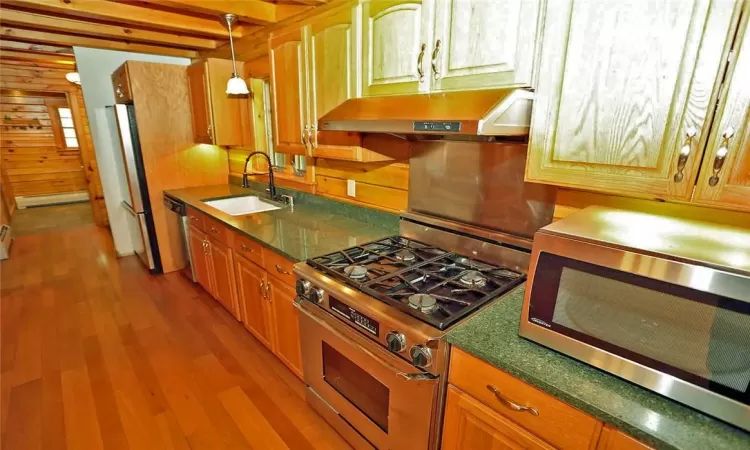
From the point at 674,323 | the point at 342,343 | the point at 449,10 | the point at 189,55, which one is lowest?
the point at 342,343

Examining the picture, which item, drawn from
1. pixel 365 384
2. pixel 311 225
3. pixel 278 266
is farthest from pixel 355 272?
pixel 311 225

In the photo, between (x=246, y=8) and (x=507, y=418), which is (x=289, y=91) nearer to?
(x=246, y=8)

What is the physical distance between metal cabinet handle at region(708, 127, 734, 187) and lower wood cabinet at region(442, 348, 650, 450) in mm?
648

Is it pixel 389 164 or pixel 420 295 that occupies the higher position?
pixel 389 164

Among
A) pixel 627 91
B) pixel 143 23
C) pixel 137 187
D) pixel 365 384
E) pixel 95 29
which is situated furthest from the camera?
pixel 137 187

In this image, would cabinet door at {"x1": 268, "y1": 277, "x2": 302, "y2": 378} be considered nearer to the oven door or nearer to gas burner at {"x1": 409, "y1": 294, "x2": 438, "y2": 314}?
the oven door

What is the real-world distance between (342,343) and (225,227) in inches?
54.1

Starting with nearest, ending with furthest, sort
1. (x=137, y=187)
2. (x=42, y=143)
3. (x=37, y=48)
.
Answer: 1. (x=137, y=187)
2. (x=37, y=48)
3. (x=42, y=143)

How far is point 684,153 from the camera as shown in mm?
880

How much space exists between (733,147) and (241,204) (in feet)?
10.6

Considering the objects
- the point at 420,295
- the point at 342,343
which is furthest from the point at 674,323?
the point at 342,343

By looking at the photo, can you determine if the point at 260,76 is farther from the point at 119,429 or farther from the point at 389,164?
the point at 119,429

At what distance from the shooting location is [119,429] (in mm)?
1813

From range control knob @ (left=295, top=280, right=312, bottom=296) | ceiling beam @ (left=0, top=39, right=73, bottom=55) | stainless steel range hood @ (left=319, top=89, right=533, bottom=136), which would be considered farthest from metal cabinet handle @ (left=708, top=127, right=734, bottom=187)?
ceiling beam @ (left=0, top=39, right=73, bottom=55)
